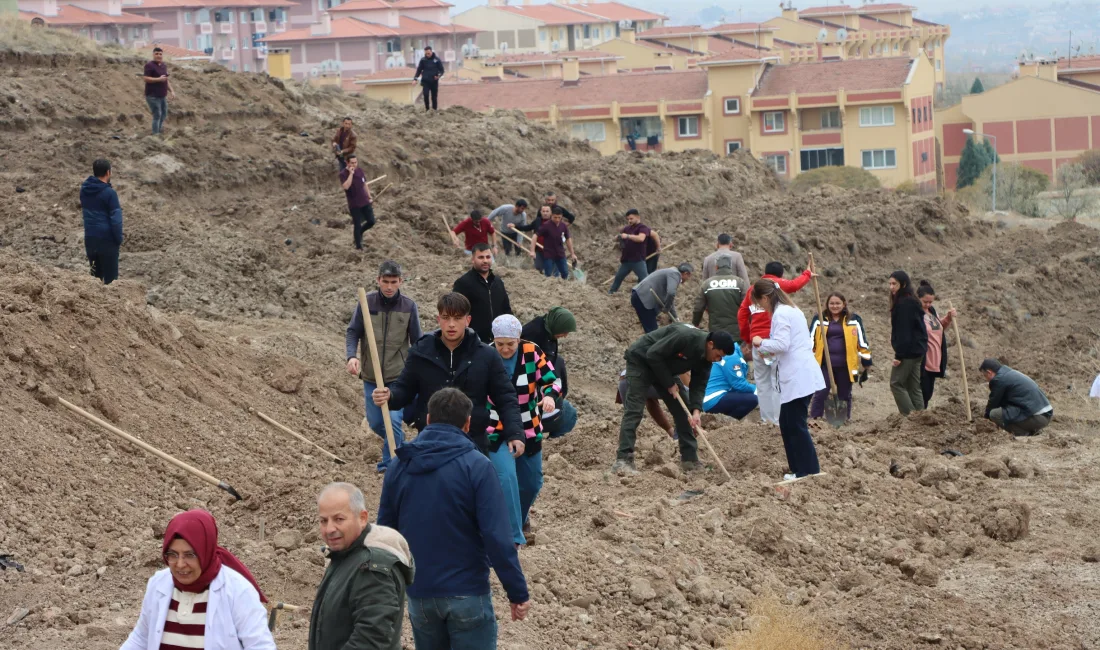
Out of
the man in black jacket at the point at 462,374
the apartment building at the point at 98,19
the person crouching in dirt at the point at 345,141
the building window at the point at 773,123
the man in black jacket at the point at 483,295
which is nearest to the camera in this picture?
the man in black jacket at the point at 462,374

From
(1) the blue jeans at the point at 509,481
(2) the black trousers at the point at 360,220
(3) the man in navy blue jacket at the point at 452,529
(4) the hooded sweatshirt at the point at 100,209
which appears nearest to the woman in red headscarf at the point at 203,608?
(3) the man in navy blue jacket at the point at 452,529

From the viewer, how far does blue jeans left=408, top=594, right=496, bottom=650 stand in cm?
513

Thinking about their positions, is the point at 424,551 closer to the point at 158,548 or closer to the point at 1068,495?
the point at 158,548

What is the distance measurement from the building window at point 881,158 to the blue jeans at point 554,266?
52.8 m

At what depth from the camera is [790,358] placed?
909 cm

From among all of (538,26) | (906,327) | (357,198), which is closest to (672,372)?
(906,327)

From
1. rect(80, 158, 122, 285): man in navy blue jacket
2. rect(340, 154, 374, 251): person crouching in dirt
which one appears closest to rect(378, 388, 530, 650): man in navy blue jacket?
rect(80, 158, 122, 285): man in navy blue jacket

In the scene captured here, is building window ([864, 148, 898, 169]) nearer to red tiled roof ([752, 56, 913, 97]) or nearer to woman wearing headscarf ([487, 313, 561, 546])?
red tiled roof ([752, 56, 913, 97])

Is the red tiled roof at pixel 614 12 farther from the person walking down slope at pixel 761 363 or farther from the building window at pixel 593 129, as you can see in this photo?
the person walking down slope at pixel 761 363

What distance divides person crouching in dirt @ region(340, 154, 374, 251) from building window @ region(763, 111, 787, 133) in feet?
172

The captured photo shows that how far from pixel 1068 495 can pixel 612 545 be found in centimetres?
395

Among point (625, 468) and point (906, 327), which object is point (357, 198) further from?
point (625, 468)

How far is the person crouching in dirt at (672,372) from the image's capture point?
30.9 ft

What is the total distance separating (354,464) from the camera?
10.5 meters
